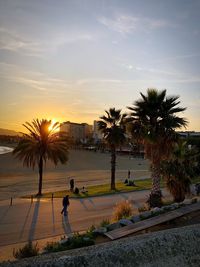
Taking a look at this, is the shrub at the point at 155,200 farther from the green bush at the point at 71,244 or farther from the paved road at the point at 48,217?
the green bush at the point at 71,244

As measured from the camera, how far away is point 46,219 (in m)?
15.9

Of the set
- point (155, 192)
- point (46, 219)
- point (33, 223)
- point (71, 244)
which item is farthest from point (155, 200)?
point (71, 244)

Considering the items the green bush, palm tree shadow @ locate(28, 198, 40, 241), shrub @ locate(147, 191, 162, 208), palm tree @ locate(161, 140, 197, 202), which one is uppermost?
palm tree @ locate(161, 140, 197, 202)

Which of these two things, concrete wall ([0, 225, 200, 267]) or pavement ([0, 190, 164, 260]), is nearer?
concrete wall ([0, 225, 200, 267])

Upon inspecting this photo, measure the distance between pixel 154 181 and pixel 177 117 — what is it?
414 centimetres

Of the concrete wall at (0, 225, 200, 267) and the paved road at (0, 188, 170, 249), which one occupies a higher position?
the concrete wall at (0, 225, 200, 267)

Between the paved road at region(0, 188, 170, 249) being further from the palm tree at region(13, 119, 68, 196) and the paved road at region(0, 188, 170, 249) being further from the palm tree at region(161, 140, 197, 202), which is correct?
the palm tree at region(13, 119, 68, 196)

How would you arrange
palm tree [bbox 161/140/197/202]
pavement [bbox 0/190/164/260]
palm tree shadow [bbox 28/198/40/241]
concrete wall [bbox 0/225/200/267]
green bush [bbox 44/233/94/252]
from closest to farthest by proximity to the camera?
concrete wall [bbox 0/225/200/267]
green bush [bbox 44/233/94/252]
pavement [bbox 0/190/164/260]
palm tree shadow [bbox 28/198/40/241]
palm tree [bbox 161/140/197/202]

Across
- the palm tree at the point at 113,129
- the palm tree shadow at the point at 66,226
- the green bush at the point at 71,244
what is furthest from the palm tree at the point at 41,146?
the green bush at the point at 71,244

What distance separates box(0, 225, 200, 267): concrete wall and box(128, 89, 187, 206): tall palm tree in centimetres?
1285

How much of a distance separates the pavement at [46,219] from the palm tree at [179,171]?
2.64 m

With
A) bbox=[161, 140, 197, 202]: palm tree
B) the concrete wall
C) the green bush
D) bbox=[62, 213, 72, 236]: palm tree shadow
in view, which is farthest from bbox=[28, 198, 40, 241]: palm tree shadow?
the concrete wall

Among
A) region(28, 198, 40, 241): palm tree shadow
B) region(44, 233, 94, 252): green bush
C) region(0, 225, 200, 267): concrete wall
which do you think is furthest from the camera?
region(28, 198, 40, 241): palm tree shadow

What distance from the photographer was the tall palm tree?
17172mm
